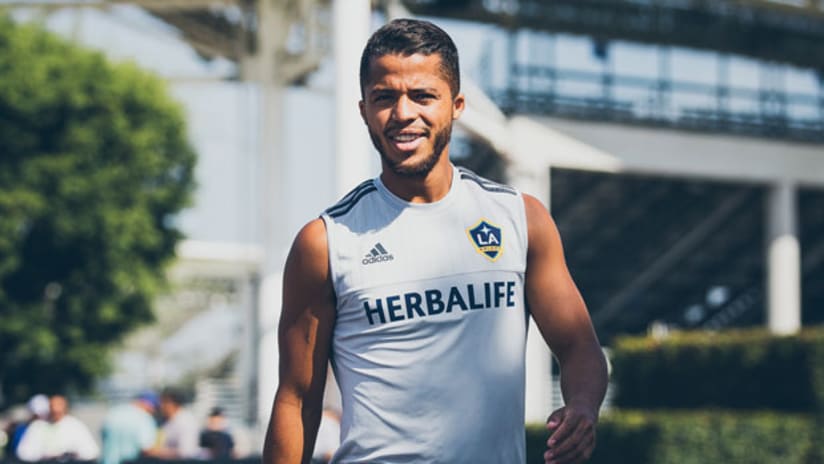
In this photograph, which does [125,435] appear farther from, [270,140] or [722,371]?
[270,140]

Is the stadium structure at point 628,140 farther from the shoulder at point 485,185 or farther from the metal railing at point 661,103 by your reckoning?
the shoulder at point 485,185

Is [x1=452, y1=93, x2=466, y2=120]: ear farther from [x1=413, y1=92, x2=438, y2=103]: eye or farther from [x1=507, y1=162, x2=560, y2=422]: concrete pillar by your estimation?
[x1=507, y1=162, x2=560, y2=422]: concrete pillar

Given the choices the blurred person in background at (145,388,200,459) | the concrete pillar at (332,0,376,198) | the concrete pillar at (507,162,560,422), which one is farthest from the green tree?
the blurred person in background at (145,388,200,459)

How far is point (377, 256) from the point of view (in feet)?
10.2

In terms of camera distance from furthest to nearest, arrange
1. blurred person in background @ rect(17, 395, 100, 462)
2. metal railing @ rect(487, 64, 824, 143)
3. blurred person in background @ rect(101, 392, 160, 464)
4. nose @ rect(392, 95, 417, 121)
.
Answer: metal railing @ rect(487, 64, 824, 143), blurred person in background @ rect(17, 395, 100, 462), blurred person in background @ rect(101, 392, 160, 464), nose @ rect(392, 95, 417, 121)

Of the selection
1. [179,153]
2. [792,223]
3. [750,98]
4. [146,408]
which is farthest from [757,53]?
[146,408]

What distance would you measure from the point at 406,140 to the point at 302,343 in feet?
1.64

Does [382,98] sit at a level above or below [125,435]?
above

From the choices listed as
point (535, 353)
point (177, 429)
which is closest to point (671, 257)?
point (535, 353)

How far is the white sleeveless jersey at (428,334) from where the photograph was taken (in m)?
3.04

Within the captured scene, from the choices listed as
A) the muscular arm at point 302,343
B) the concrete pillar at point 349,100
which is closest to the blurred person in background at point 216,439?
the concrete pillar at point 349,100

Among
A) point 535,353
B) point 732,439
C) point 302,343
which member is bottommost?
point 732,439

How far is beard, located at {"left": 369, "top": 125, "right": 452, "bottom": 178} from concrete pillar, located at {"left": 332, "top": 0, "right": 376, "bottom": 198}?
49.6 ft

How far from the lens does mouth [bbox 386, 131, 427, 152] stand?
10.1ft
